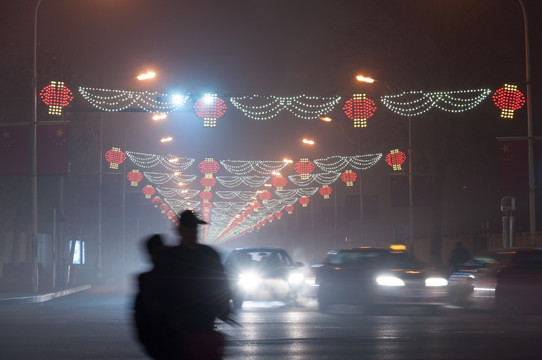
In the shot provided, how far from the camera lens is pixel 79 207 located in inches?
2185

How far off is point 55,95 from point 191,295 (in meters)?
26.5

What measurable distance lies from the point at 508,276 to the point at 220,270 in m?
14.4

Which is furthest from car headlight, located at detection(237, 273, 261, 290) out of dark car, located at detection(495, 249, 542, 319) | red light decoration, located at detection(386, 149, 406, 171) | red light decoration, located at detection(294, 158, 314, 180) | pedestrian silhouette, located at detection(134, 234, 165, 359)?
red light decoration, located at detection(294, 158, 314, 180)

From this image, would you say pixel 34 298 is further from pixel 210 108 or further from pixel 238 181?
pixel 238 181

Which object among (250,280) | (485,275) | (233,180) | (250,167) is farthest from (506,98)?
(250,167)

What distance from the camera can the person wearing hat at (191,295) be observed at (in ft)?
24.2

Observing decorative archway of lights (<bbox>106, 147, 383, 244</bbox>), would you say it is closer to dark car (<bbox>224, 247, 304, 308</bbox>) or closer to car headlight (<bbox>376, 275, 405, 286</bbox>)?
dark car (<bbox>224, 247, 304, 308</bbox>)

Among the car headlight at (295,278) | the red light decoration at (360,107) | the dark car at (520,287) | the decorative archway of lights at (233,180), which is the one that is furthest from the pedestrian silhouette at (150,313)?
the red light decoration at (360,107)

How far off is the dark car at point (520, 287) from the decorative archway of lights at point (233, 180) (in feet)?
32.8

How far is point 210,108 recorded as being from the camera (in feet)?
108

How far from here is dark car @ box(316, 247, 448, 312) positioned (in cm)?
2180

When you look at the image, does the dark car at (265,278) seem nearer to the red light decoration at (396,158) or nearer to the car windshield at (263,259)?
the car windshield at (263,259)

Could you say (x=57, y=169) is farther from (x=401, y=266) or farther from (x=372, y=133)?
(x=372, y=133)

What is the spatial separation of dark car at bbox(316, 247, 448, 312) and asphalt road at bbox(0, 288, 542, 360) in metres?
0.42
